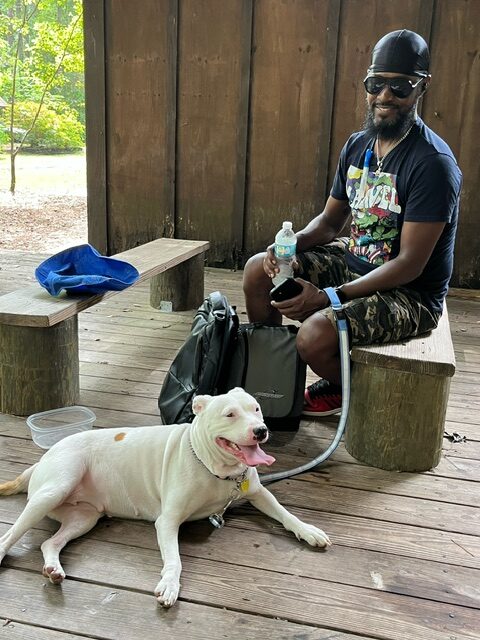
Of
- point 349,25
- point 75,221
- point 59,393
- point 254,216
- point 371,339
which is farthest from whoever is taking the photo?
point 75,221

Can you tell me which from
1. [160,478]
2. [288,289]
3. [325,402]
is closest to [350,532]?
[160,478]

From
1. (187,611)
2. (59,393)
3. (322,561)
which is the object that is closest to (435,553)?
(322,561)

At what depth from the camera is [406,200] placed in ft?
8.29

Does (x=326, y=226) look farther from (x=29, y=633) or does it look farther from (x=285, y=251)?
(x=29, y=633)

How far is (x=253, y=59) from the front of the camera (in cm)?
527

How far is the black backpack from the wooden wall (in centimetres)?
299

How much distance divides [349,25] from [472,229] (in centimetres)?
187

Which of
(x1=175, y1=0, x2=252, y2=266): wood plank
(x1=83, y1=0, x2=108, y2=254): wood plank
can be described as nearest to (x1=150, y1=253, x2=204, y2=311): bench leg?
(x1=175, y1=0, x2=252, y2=266): wood plank

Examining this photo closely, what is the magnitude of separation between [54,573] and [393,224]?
5.83 feet

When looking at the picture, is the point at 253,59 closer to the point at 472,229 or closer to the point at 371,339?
the point at 472,229

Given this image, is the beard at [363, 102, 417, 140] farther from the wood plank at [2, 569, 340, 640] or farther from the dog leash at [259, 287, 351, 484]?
the wood plank at [2, 569, 340, 640]

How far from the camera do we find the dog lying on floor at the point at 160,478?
180cm

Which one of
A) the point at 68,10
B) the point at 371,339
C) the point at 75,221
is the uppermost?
the point at 68,10

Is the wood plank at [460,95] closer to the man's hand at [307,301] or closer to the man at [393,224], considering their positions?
the man at [393,224]
